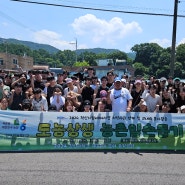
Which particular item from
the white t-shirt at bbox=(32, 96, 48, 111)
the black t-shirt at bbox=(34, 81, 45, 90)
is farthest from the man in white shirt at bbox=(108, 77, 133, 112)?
the black t-shirt at bbox=(34, 81, 45, 90)

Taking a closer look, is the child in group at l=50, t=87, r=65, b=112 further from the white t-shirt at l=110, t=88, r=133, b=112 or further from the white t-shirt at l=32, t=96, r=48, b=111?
the white t-shirt at l=110, t=88, r=133, b=112

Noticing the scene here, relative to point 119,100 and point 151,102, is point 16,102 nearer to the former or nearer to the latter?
point 119,100

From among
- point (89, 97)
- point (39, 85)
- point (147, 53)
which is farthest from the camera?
point (147, 53)

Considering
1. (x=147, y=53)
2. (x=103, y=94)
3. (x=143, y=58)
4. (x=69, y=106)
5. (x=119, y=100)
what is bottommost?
(x=69, y=106)

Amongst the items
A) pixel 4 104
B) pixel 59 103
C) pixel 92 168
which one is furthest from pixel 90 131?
pixel 4 104

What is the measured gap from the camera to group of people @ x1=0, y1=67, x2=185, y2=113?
9036mm

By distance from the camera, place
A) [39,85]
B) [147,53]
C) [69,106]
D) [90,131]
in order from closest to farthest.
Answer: [90,131] → [69,106] → [39,85] → [147,53]

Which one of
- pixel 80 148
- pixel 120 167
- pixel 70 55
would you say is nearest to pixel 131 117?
pixel 80 148

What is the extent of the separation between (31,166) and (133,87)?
507 centimetres

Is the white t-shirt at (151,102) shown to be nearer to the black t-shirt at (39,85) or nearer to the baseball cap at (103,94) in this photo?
the baseball cap at (103,94)

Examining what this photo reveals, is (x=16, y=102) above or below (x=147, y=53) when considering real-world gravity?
below

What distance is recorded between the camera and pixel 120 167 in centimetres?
679

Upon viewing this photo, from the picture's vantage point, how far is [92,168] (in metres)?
6.69

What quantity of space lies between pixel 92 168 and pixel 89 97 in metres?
3.71
